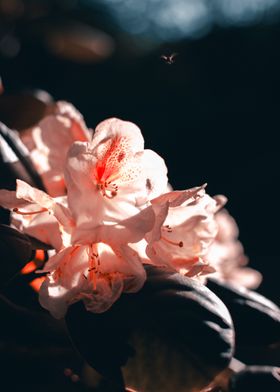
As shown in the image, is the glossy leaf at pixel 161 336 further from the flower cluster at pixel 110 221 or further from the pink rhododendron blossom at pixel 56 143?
the pink rhododendron blossom at pixel 56 143

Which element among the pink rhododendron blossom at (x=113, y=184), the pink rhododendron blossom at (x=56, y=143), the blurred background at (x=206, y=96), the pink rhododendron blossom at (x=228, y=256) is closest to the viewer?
the pink rhododendron blossom at (x=113, y=184)

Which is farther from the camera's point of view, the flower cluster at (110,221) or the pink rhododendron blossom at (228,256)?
the pink rhododendron blossom at (228,256)

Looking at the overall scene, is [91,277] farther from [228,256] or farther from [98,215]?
[228,256]

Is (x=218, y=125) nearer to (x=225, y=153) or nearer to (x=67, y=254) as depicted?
(x=225, y=153)

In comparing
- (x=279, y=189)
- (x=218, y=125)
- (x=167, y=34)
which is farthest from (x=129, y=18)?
(x=279, y=189)

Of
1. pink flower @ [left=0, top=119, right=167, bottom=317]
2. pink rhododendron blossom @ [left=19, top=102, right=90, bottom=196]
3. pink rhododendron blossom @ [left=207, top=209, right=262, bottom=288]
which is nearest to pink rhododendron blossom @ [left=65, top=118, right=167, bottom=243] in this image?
pink flower @ [left=0, top=119, right=167, bottom=317]

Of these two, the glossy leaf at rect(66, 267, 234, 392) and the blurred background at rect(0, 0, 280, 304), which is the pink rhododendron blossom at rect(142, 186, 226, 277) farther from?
the blurred background at rect(0, 0, 280, 304)

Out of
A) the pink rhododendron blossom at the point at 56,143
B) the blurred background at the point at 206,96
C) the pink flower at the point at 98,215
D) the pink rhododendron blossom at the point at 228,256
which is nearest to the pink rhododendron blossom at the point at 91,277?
the pink flower at the point at 98,215

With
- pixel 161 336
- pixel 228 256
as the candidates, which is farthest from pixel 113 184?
pixel 228 256
